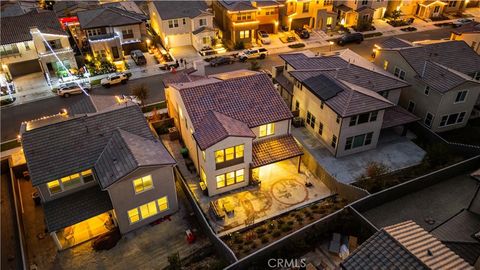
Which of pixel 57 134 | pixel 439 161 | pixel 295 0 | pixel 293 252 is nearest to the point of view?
pixel 293 252

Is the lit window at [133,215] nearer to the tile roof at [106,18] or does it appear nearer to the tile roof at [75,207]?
the tile roof at [75,207]

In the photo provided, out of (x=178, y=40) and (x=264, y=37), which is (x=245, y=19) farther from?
(x=178, y=40)

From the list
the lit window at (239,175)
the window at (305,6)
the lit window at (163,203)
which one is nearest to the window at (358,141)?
the lit window at (239,175)

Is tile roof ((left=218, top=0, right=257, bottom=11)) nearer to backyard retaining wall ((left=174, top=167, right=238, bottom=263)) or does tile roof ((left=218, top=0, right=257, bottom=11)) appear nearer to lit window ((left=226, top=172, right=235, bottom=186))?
backyard retaining wall ((left=174, top=167, right=238, bottom=263))

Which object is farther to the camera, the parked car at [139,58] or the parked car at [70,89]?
the parked car at [139,58]

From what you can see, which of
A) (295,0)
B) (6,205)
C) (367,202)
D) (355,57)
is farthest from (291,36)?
(6,205)

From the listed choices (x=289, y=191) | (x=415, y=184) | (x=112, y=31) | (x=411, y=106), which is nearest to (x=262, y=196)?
(x=289, y=191)

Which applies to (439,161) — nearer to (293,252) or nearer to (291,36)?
(293,252)
